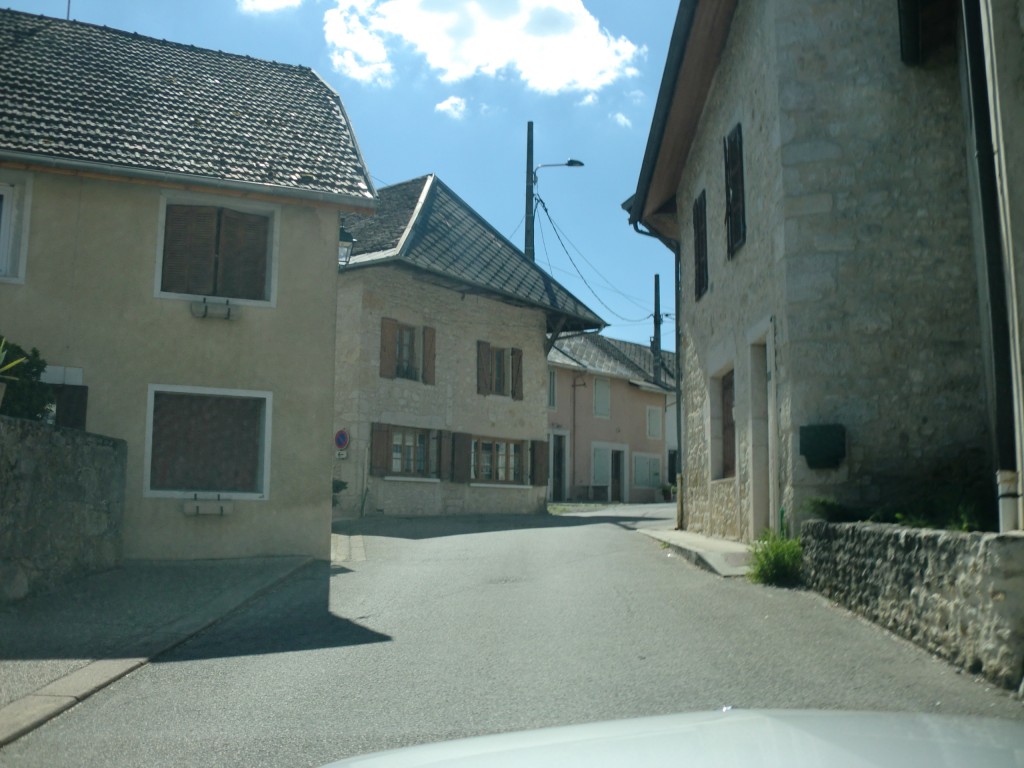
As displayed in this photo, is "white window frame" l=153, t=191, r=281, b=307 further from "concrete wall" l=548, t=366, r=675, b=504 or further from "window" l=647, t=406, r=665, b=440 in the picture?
"window" l=647, t=406, r=665, b=440

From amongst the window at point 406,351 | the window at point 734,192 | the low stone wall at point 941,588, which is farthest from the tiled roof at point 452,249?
the low stone wall at point 941,588

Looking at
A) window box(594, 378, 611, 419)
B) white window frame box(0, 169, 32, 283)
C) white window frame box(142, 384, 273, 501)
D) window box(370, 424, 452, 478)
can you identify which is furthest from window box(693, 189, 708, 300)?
window box(594, 378, 611, 419)

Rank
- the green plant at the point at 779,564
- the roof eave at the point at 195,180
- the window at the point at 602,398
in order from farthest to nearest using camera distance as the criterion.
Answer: the window at the point at 602,398 < the roof eave at the point at 195,180 < the green plant at the point at 779,564

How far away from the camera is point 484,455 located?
26266mm

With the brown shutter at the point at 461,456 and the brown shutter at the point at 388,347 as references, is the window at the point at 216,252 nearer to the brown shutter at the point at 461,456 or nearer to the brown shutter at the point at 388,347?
the brown shutter at the point at 388,347

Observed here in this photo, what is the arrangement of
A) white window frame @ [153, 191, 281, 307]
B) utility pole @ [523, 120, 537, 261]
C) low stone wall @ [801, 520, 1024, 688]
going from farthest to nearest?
utility pole @ [523, 120, 537, 261] → white window frame @ [153, 191, 281, 307] → low stone wall @ [801, 520, 1024, 688]

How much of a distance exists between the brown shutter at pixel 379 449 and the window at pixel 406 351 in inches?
45.7

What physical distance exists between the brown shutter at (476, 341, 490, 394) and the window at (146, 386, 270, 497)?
1310 centimetres

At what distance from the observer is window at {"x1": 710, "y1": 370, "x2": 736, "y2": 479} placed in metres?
13.3

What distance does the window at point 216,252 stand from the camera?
1291 cm

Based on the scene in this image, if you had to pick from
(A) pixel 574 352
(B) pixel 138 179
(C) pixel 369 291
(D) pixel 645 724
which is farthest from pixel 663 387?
(D) pixel 645 724

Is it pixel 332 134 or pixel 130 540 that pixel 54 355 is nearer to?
pixel 130 540

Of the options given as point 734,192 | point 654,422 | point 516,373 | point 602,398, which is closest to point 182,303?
point 734,192

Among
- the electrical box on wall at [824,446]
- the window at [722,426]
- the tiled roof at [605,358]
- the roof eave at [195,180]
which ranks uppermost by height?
the tiled roof at [605,358]
